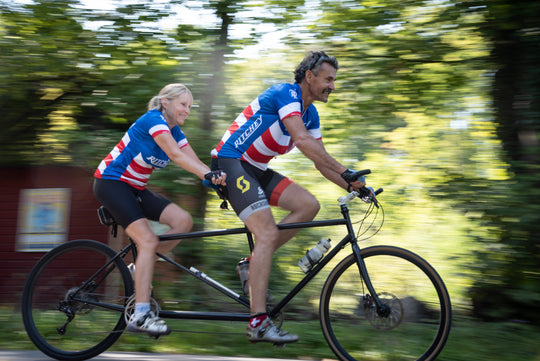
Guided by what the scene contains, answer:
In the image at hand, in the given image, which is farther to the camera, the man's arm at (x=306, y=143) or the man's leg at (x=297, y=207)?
the man's leg at (x=297, y=207)

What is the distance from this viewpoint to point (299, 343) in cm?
423

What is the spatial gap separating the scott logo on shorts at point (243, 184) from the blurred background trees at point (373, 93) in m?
2.17

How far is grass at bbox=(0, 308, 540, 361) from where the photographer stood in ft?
13.1

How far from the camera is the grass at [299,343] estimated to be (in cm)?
399

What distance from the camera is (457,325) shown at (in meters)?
4.81

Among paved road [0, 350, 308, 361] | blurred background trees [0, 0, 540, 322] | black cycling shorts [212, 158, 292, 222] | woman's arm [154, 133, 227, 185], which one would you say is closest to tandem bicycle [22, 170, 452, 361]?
paved road [0, 350, 308, 361]

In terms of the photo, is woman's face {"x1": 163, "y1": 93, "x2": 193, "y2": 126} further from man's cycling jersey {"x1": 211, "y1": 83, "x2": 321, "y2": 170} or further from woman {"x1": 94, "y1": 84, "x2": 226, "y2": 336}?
man's cycling jersey {"x1": 211, "y1": 83, "x2": 321, "y2": 170}

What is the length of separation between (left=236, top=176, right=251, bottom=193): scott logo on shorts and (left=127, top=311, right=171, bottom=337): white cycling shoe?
3.38 ft

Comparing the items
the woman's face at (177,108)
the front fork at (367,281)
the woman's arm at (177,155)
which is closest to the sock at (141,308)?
the woman's arm at (177,155)

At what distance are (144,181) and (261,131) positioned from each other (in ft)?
3.03

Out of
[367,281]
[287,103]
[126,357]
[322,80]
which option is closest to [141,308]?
[126,357]

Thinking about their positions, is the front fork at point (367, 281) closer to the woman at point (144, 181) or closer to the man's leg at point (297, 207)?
the man's leg at point (297, 207)

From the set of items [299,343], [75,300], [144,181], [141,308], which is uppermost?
[144,181]

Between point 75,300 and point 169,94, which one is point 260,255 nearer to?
point 169,94
